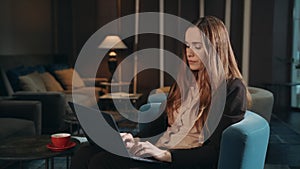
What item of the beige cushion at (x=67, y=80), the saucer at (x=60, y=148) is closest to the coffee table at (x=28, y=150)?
the saucer at (x=60, y=148)

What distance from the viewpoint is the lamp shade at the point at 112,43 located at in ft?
18.6

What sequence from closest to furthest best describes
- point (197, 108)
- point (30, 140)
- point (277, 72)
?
1. point (197, 108)
2. point (30, 140)
3. point (277, 72)

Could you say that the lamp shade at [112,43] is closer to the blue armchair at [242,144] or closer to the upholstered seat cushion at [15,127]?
the upholstered seat cushion at [15,127]

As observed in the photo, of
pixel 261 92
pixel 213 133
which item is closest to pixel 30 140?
pixel 213 133

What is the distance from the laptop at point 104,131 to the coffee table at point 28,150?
29 cm

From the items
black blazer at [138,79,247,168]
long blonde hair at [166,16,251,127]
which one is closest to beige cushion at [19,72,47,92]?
long blonde hair at [166,16,251,127]

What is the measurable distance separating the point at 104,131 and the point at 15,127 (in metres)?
1.67

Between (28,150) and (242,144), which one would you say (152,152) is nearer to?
(242,144)

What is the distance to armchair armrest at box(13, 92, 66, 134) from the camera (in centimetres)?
386

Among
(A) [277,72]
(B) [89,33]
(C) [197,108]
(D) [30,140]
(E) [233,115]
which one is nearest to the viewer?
(E) [233,115]

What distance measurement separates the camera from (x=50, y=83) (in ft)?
15.9

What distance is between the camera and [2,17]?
15.4ft

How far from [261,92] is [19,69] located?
291 cm

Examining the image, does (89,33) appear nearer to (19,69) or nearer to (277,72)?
(19,69)
